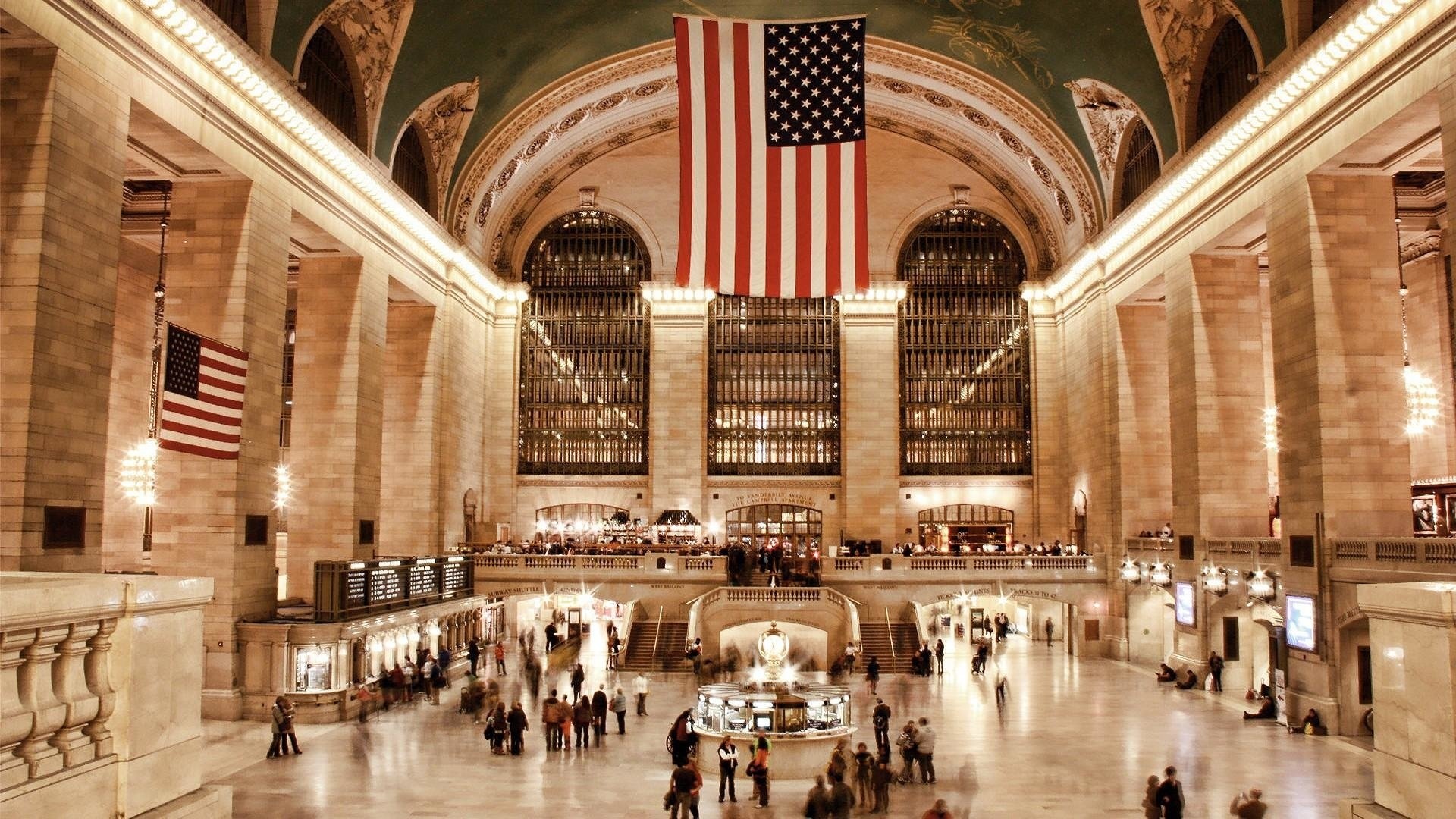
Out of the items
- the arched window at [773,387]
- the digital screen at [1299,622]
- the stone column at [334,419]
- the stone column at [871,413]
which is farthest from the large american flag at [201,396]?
the stone column at [871,413]

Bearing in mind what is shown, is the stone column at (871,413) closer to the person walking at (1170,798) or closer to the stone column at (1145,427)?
the stone column at (1145,427)

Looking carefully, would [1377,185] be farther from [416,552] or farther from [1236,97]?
[416,552]

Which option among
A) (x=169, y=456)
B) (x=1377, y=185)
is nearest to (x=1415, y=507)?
(x=1377, y=185)

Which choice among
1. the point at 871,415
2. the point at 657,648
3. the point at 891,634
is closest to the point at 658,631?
the point at 657,648

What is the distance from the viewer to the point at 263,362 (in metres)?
20.8

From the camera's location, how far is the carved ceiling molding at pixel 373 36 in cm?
2320

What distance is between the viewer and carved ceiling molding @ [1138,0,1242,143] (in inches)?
930

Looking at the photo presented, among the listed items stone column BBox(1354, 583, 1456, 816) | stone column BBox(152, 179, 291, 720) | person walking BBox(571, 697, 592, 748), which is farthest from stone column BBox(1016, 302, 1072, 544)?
stone column BBox(1354, 583, 1456, 816)

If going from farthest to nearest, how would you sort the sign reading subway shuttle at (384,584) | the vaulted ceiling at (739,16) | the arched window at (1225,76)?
1. the vaulted ceiling at (739,16)
2. the arched window at (1225,76)
3. the sign reading subway shuttle at (384,584)

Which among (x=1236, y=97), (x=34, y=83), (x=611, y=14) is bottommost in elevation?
(x=34, y=83)

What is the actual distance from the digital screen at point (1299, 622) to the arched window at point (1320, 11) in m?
10.6

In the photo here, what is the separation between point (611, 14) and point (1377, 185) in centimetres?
1937

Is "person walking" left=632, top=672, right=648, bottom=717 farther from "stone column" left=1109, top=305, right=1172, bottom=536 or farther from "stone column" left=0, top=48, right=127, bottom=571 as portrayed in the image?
"stone column" left=1109, top=305, right=1172, bottom=536

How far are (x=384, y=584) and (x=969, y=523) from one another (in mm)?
22296
